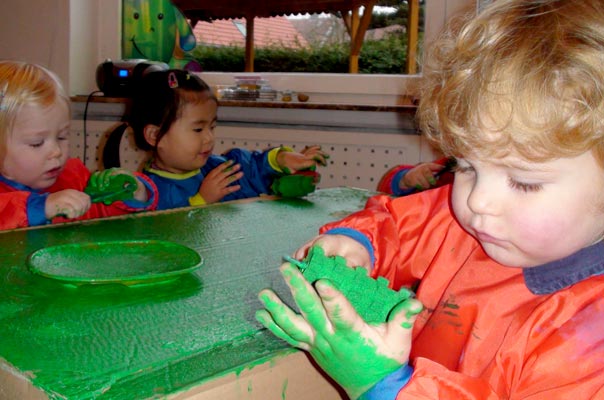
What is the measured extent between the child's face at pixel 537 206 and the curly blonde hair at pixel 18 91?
1035 mm

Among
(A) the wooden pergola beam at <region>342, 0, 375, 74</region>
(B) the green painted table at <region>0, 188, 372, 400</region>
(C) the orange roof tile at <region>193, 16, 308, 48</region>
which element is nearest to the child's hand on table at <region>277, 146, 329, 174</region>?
(B) the green painted table at <region>0, 188, 372, 400</region>

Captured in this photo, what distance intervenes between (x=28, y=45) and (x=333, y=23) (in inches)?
54.9

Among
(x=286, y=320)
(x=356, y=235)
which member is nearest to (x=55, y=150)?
(x=356, y=235)

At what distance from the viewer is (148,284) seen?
2.40 ft

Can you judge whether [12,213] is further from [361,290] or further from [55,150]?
[361,290]

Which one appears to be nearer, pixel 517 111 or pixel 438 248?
pixel 517 111

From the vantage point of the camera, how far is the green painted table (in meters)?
0.50

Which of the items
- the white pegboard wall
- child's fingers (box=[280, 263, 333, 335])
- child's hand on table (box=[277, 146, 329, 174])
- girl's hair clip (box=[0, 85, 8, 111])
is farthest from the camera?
the white pegboard wall

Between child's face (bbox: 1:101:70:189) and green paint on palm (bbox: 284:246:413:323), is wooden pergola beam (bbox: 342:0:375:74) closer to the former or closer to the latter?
child's face (bbox: 1:101:70:189)

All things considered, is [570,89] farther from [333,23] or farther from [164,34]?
[164,34]

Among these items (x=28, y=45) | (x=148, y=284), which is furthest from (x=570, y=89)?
(x=28, y=45)

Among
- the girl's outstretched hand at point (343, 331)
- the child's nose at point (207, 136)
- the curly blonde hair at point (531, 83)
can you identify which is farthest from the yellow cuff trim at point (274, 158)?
the girl's outstretched hand at point (343, 331)

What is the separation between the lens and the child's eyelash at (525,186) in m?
0.56

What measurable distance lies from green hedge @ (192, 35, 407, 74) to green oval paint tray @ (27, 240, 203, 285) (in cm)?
177
